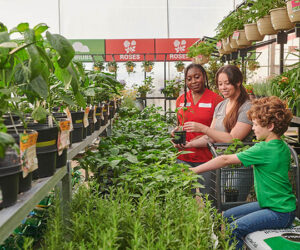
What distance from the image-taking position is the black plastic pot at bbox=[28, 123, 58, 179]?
1156mm

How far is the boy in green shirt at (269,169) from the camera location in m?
1.84

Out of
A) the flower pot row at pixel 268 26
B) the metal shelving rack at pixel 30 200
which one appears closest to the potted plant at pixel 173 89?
the flower pot row at pixel 268 26

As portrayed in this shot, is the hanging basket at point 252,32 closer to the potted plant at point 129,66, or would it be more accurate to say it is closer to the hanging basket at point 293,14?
the hanging basket at point 293,14

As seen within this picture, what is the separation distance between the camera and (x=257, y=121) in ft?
6.44

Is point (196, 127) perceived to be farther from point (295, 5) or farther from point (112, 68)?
point (112, 68)

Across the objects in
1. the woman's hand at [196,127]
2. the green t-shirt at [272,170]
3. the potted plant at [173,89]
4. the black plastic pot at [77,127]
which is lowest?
the green t-shirt at [272,170]

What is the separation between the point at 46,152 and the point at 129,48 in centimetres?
848

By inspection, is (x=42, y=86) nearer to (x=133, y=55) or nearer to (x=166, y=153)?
(x=166, y=153)

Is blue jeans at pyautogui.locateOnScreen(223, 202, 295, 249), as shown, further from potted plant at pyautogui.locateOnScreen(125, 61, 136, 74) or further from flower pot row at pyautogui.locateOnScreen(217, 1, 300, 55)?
potted plant at pyautogui.locateOnScreen(125, 61, 136, 74)

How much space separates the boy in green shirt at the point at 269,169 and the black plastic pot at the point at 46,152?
0.92 meters

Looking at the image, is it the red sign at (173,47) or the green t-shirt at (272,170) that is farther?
the red sign at (173,47)

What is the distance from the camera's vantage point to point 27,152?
983mm

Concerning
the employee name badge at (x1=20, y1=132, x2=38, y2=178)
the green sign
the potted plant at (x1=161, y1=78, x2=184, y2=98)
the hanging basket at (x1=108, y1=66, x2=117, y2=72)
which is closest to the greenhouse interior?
the employee name badge at (x1=20, y1=132, x2=38, y2=178)

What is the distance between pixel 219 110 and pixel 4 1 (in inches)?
389
